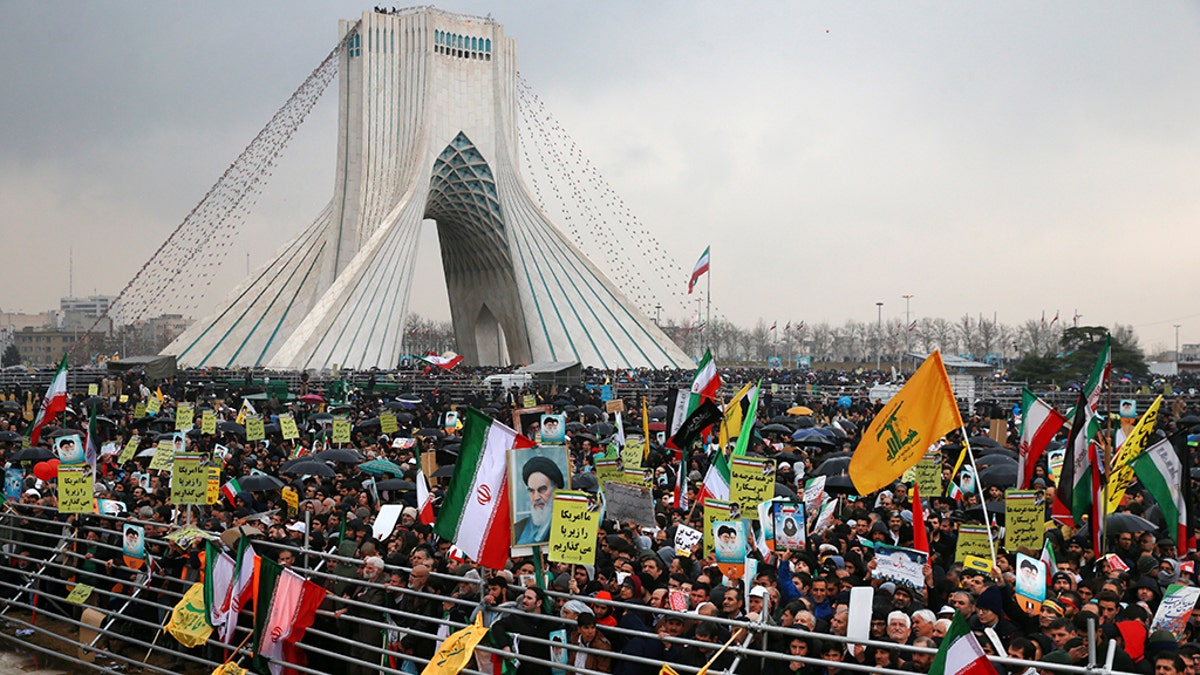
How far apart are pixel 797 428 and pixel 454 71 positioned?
3573 cm

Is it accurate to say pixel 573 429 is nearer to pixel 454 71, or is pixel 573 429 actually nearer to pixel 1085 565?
pixel 1085 565

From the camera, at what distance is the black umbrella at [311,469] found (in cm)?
1416

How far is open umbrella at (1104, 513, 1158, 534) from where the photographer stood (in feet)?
31.6

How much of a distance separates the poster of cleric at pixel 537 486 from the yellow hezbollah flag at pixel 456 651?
61cm

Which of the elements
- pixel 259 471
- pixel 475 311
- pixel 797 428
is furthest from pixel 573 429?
pixel 475 311

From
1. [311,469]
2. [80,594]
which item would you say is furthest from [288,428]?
[80,594]

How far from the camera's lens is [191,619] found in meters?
8.52

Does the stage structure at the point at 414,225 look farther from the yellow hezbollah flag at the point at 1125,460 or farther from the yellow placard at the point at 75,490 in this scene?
the yellow hezbollah flag at the point at 1125,460

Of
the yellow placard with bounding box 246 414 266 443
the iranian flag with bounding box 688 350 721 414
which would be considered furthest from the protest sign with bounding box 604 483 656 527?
the yellow placard with bounding box 246 414 266 443

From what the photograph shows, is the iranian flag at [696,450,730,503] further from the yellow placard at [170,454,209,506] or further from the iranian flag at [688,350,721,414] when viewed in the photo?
the yellow placard at [170,454,209,506]

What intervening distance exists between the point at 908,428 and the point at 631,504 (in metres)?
2.58

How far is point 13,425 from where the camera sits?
2278 centimetres

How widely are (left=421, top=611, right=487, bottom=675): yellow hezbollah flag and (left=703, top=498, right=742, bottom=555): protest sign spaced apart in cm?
238

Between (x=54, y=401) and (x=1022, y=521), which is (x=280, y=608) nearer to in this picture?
(x=1022, y=521)
